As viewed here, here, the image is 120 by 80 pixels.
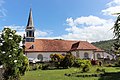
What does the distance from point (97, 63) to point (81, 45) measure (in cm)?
1492

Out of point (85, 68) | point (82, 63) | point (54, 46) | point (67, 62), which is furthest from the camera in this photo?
point (54, 46)

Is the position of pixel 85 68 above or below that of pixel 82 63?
below

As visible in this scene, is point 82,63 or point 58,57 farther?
point 58,57

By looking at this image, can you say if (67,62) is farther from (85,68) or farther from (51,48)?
(51,48)

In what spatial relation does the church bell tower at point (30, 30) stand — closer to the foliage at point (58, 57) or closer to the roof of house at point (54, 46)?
the roof of house at point (54, 46)

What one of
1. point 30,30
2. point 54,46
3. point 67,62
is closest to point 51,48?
point 54,46

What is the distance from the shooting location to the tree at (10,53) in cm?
2273

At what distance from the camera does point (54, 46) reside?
73.3m

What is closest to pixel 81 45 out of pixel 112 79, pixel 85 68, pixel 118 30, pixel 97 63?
pixel 97 63

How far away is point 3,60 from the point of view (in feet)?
74.9

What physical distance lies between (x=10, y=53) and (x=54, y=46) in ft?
166

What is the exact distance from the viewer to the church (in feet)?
231

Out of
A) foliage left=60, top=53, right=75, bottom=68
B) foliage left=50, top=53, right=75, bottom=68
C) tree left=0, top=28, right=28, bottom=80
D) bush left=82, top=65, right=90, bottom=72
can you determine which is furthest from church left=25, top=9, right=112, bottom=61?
tree left=0, top=28, right=28, bottom=80

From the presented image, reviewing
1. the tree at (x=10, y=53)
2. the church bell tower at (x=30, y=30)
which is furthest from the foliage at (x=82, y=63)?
the church bell tower at (x=30, y=30)
